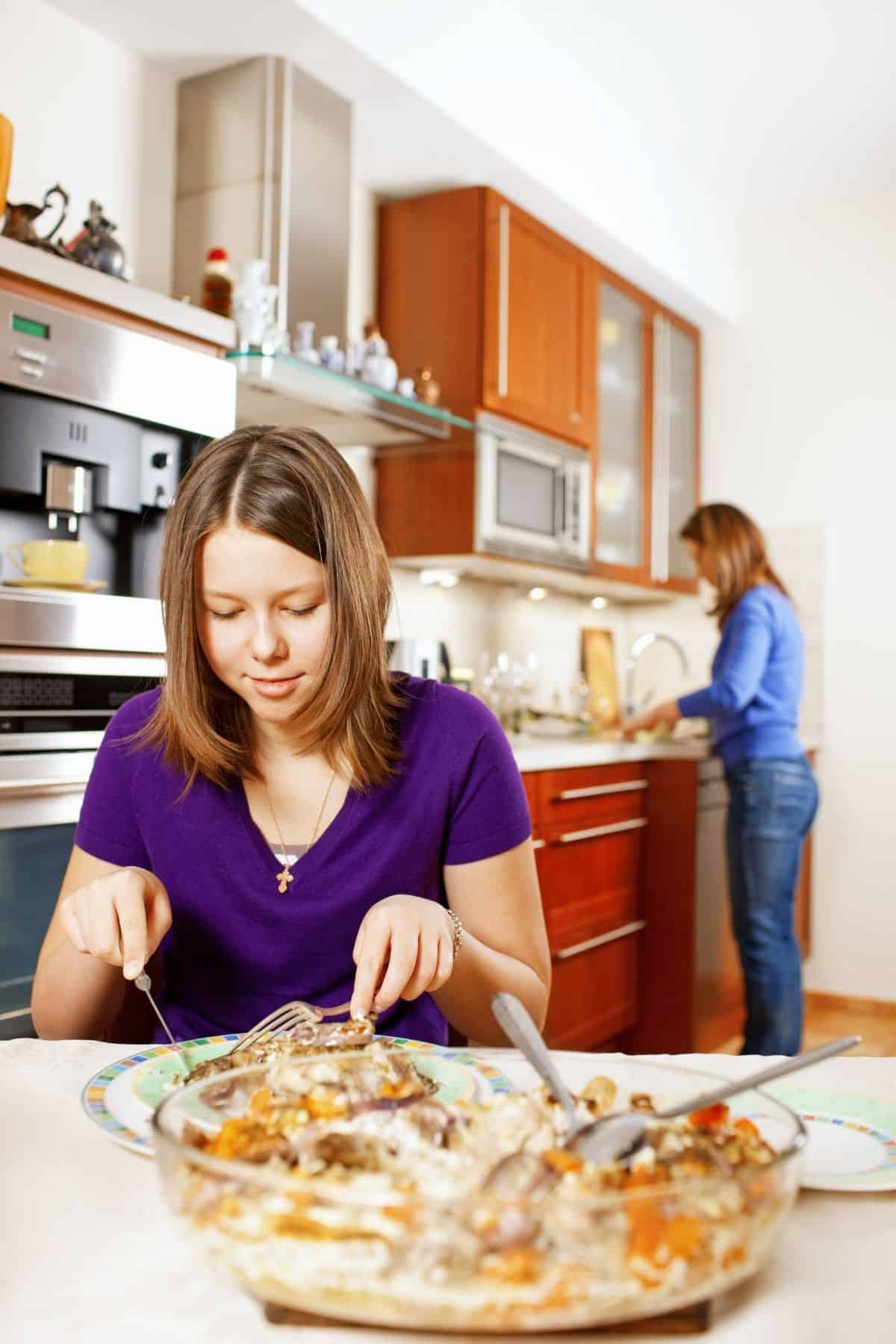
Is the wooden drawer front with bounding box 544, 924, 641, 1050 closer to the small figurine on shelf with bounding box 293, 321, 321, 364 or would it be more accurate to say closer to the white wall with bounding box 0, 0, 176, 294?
the small figurine on shelf with bounding box 293, 321, 321, 364

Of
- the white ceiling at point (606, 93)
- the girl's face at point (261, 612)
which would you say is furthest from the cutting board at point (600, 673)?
the girl's face at point (261, 612)

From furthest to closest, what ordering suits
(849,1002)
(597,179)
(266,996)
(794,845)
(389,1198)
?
(849,1002) < (597,179) < (794,845) < (266,996) < (389,1198)

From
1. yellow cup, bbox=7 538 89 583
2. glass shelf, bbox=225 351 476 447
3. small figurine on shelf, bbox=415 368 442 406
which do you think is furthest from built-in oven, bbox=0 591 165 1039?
small figurine on shelf, bbox=415 368 442 406

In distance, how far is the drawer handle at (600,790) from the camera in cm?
302

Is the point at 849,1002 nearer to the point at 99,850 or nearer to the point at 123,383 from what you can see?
the point at 123,383

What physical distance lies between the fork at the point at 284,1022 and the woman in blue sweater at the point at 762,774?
234cm

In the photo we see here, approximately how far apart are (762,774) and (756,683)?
0.81ft

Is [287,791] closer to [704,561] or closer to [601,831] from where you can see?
[601,831]

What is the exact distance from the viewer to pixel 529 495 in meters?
3.51

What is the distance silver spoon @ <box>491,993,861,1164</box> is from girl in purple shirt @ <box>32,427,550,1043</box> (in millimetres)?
442

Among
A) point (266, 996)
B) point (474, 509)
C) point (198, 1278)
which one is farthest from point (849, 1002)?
point (198, 1278)

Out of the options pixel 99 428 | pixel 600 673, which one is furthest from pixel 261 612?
pixel 600 673

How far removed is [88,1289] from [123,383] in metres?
1.78

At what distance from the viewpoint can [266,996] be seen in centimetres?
119
